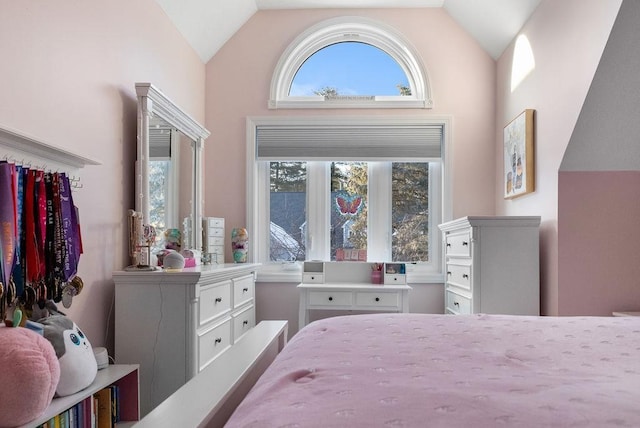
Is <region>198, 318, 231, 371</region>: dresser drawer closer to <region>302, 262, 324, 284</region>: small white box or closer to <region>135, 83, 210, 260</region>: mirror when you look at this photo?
<region>135, 83, 210, 260</region>: mirror

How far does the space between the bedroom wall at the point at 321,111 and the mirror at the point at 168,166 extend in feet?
1.27

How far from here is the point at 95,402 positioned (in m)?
1.96

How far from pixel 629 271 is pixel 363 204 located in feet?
6.67

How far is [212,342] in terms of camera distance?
9.13 ft

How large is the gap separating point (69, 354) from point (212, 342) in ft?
3.49

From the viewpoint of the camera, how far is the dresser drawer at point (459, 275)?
10.4 ft

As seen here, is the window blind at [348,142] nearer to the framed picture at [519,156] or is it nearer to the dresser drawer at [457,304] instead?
the framed picture at [519,156]

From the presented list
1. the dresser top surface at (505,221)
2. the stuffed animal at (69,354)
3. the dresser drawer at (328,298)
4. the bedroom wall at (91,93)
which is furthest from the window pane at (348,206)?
the stuffed animal at (69,354)

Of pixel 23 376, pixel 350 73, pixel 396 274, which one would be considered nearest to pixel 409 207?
pixel 396 274

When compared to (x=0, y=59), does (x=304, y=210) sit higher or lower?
lower

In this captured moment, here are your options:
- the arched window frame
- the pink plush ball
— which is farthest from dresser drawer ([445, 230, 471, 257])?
the pink plush ball

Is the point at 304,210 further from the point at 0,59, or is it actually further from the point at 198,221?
the point at 0,59

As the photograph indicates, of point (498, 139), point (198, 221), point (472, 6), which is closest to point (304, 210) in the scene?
point (198, 221)

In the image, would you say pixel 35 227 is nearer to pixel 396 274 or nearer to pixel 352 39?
pixel 396 274
